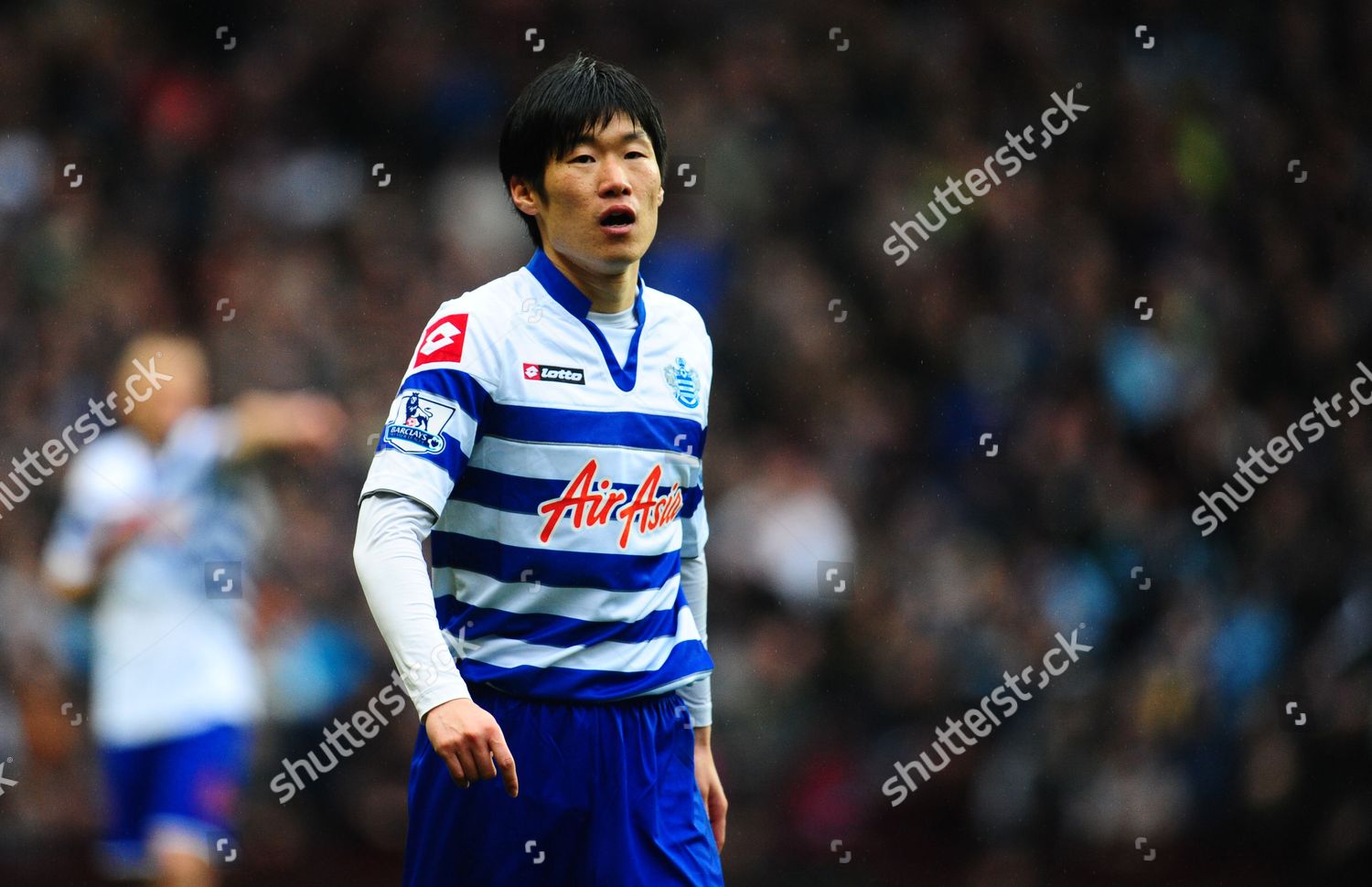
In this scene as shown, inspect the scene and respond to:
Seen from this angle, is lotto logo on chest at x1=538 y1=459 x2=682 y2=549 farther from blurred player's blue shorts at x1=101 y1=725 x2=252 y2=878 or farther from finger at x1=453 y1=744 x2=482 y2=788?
blurred player's blue shorts at x1=101 y1=725 x2=252 y2=878

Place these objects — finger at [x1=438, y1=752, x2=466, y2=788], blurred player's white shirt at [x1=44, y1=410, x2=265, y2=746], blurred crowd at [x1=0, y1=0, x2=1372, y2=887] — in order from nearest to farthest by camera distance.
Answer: finger at [x1=438, y1=752, x2=466, y2=788] → blurred player's white shirt at [x1=44, y1=410, x2=265, y2=746] → blurred crowd at [x1=0, y1=0, x2=1372, y2=887]

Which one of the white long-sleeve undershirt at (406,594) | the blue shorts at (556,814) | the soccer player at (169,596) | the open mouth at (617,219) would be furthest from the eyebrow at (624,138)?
the soccer player at (169,596)

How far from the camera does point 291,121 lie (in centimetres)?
1078

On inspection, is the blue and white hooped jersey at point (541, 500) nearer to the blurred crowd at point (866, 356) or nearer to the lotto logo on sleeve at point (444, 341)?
the lotto logo on sleeve at point (444, 341)

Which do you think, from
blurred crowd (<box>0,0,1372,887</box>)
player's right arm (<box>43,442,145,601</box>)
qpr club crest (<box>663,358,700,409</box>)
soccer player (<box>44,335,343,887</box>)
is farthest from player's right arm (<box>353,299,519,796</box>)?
blurred crowd (<box>0,0,1372,887</box>)

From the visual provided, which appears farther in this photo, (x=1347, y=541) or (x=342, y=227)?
(x=342, y=227)

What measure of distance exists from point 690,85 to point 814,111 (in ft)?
2.73

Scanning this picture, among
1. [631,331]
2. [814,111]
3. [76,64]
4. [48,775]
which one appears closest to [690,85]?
[814,111]

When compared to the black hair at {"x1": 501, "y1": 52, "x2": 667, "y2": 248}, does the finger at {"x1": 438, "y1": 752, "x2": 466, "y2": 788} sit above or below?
below

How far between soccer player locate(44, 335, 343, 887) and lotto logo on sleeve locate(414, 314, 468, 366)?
7.07 ft

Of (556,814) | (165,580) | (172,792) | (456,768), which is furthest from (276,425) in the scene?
(456,768)

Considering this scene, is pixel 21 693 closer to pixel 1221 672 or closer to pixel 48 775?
pixel 48 775

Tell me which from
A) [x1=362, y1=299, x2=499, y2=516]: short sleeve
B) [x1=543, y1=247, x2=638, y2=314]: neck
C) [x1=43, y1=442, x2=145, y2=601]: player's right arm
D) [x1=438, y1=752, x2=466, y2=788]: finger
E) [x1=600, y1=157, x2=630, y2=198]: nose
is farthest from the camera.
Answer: [x1=43, y1=442, x2=145, y2=601]: player's right arm

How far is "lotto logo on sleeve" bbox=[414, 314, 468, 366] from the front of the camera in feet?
9.87
